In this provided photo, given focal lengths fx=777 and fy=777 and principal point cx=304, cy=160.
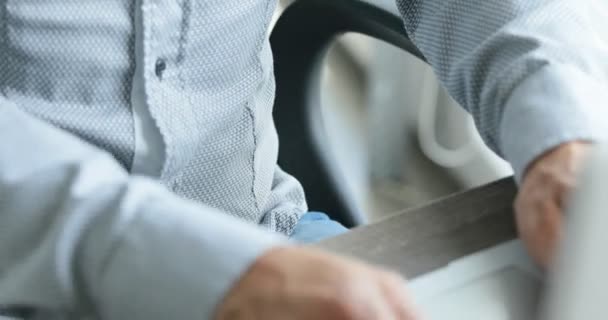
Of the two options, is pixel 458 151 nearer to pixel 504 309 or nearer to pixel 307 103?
pixel 307 103

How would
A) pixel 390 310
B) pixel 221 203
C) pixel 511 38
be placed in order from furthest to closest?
pixel 221 203
pixel 511 38
pixel 390 310

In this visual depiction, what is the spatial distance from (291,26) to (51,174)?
1.22 ft

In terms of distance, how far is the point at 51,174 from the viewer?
15.1 inches

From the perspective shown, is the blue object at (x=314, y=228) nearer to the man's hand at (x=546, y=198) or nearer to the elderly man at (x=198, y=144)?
the elderly man at (x=198, y=144)

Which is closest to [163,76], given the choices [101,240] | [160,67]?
[160,67]

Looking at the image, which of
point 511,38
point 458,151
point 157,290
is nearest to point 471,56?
point 511,38

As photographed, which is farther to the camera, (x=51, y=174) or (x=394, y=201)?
(x=394, y=201)

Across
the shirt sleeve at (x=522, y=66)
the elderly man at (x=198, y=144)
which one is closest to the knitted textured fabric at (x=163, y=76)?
the elderly man at (x=198, y=144)

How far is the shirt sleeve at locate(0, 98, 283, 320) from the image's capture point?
334mm

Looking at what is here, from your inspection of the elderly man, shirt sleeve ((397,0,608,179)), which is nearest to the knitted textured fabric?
the elderly man

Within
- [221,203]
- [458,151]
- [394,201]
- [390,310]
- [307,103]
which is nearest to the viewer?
[390,310]

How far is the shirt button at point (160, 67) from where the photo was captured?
509 mm

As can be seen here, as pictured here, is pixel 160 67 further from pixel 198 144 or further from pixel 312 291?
pixel 312 291

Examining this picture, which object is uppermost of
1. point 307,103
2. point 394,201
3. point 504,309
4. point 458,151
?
point 504,309
